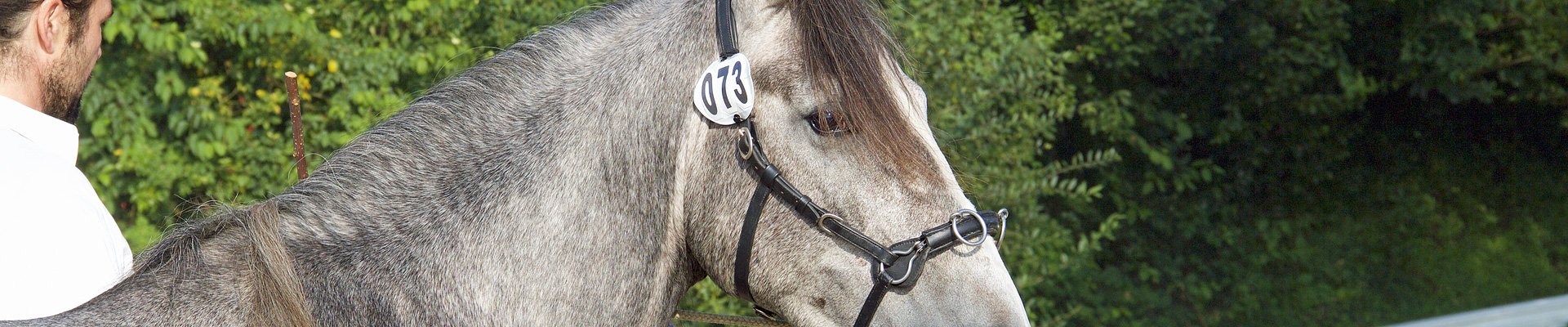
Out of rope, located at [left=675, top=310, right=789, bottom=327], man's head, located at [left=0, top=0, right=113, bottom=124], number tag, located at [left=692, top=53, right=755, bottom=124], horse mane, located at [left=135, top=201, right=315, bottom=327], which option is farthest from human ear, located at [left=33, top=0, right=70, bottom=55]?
rope, located at [left=675, top=310, right=789, bottom=327]

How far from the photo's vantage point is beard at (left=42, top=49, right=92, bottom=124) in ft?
5.11

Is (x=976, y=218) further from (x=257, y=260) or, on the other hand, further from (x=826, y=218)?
(x=257, y=260)

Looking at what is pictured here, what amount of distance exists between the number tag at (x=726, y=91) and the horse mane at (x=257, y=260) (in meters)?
0.65

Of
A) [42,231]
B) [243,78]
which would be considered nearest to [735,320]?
[42,231]

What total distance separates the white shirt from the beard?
0.24 feet

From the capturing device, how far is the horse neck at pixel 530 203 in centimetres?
150

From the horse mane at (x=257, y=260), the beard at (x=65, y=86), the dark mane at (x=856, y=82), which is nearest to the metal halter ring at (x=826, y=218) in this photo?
the dark mane at (x=856, y=82)

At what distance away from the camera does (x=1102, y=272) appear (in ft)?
21.0

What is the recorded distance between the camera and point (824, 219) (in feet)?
4.87

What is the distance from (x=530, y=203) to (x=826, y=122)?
48 centimetres

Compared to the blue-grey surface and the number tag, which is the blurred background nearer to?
the number tag

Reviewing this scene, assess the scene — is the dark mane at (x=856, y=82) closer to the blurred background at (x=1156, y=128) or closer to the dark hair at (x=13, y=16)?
the blurred background at (x=1156, y=128)

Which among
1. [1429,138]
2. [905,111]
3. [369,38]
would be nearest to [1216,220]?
[1429,138]

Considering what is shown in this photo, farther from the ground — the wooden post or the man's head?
the man's head
